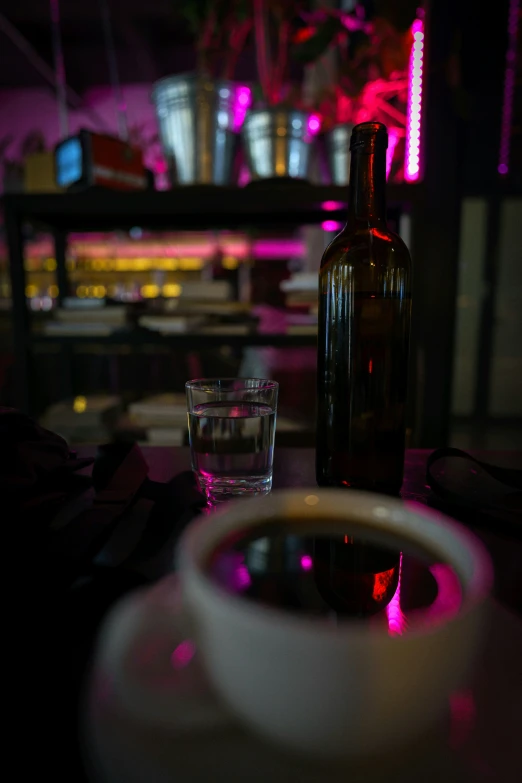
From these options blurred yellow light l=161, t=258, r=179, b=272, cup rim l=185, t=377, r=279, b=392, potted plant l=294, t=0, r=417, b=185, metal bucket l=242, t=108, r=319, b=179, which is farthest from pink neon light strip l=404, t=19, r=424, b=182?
blurred yellow light l=161, t=258, r=179, b=272

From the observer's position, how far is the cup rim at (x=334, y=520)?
0.16 meters

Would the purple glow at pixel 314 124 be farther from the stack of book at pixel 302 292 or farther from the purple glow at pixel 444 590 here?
the purple glow at pixel 444 590

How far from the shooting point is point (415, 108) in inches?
62.1

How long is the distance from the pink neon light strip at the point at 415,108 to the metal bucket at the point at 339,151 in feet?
0.82

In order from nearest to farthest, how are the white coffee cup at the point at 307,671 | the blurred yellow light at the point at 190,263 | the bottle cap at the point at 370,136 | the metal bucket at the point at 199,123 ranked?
the white coffee cup at the point at 307,671 → the bottle cap at the point at 370,136 → the metal bucket at the point at 199,123 → the blurred yellow light at the point at 190,263

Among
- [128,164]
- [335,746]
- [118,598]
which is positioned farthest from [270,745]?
[128,164]

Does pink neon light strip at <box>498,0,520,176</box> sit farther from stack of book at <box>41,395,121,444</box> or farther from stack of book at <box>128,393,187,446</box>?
stack of book at <box>41,395,121,444</box>

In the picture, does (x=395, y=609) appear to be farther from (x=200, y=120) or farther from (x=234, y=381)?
(x=200, y=120)

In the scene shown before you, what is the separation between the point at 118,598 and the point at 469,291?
2771 millimetres

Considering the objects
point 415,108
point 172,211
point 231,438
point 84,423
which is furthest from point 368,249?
point 415,108

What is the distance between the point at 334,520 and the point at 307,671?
0.42ft

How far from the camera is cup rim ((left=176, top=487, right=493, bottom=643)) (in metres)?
0.16

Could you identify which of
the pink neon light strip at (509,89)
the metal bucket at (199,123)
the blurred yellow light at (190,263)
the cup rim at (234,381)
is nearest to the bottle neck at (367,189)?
the cup rim at (234,381)

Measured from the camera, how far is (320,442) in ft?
1.74
